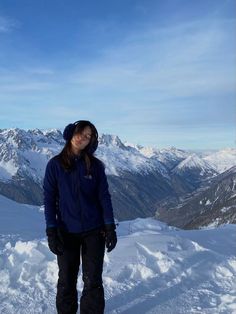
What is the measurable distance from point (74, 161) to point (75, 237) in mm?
1042

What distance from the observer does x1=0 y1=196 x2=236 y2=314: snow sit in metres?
8.53

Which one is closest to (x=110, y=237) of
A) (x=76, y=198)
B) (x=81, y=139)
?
(x=76, y=198)

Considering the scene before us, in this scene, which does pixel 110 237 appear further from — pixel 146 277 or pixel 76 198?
pixel 146 277

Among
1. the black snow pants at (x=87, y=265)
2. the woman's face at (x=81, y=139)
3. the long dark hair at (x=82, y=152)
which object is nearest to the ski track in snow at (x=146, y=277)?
the black snow pants at (x=87, y=265)

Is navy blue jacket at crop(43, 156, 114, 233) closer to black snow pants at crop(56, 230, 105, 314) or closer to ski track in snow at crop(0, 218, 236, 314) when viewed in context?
black snow pants at crop(56, 230, 105, 314)

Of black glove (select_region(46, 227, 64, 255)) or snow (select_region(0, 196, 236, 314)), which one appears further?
snow (select_region(0, 196, 236, 314))

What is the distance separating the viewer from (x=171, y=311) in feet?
27.1

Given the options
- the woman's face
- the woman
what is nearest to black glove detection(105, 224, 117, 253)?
the woman

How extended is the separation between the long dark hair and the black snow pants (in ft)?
3.02

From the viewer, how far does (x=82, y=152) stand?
682 cm

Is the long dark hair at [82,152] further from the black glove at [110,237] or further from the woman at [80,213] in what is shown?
the black glove at [110,237]

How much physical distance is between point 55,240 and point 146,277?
13.0 feet

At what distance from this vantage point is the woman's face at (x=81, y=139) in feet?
22.1

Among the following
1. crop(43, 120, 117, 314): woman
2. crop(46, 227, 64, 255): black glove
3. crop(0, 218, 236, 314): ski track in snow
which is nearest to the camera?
crop(46, 227, 64, 255): black glove
